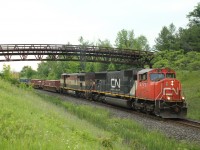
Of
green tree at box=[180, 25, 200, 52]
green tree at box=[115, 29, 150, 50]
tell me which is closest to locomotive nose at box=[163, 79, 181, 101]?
green tree at box=[180, 25, 200, 52]

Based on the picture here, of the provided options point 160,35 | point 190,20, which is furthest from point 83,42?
point 190,20

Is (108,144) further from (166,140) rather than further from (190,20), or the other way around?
(190,20)

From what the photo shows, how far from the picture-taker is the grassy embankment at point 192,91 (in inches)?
1075

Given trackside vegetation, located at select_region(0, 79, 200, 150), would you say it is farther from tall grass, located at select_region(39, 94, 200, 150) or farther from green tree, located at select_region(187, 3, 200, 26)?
green tree, located at select_region(187, 3, 200, 26)

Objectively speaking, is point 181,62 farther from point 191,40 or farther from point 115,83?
point 191,40

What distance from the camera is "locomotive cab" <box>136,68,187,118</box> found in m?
23.4

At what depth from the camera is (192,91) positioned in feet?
133

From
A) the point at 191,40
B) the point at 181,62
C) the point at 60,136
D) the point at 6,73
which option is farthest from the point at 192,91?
the point at 191,40

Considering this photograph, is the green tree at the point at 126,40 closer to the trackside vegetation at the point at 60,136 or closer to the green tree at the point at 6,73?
the green tree at the point at 6,73

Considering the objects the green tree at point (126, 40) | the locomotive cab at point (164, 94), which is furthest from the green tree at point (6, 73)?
the green tree at point (126, 40)

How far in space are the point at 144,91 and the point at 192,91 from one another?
56.0ft

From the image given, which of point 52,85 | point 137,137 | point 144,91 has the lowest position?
point 137,137

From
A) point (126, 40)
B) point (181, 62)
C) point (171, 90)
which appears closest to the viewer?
point (171, 90)

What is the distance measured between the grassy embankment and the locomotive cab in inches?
87.7
